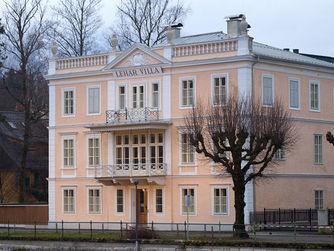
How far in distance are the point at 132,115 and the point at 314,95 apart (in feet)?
35.1

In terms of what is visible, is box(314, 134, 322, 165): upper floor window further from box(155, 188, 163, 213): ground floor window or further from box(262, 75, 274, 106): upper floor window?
box(155, 188, 163, 213): ground floor window

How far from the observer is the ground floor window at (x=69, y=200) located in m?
52.3

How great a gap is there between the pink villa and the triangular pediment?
0.06 metres

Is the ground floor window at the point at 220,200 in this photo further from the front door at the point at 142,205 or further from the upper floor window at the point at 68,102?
the upper floor window at the point at 68,102

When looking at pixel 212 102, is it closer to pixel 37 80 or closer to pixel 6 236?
pixel 6 236

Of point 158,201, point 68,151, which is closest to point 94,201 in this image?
point 68,151

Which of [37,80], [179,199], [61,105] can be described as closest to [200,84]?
[179,199]

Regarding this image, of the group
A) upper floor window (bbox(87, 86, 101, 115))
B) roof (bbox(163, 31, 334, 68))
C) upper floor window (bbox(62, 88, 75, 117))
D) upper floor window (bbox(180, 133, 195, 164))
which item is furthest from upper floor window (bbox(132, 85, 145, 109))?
upper floor window (bbox(62, 88, 75, 117))

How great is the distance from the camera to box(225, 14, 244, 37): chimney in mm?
49031

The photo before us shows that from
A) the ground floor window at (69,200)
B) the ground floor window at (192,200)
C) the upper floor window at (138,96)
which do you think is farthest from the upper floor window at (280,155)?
the ground floor window at (69,200)

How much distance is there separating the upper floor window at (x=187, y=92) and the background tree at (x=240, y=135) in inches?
185

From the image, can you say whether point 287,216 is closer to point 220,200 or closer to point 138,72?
point 220,200

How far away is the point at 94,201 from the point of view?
51.4 meters

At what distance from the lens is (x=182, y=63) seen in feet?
157
